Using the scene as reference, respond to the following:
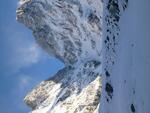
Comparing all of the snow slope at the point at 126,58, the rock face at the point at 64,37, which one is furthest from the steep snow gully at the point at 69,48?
the snow slope at the point at 126,58

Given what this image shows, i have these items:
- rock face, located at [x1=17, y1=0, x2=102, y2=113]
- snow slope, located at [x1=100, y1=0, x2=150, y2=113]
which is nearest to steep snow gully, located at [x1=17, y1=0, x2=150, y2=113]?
rock face, located at [x1=17, y1=0, x2=102, y2=113]

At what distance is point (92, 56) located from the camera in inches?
2116

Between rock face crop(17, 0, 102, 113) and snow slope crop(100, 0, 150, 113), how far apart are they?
126ft

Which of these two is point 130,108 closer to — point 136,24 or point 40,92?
point 136,24

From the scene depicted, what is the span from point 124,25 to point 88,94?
34.3 meters

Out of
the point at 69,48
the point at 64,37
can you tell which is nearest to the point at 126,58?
the point at 69,48

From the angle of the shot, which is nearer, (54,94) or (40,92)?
(54,94)

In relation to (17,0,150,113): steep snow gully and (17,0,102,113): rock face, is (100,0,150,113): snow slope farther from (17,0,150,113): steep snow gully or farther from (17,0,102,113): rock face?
(17,0,102,113): rock face

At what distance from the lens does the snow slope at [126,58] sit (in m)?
9.69

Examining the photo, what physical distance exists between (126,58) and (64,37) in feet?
148

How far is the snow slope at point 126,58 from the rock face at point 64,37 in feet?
126

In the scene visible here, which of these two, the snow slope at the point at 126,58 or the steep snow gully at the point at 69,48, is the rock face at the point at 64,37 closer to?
the steep snow gully at the point at 69,48

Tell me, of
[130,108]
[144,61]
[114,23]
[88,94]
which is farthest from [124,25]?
[88,94]

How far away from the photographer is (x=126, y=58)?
10.7m
